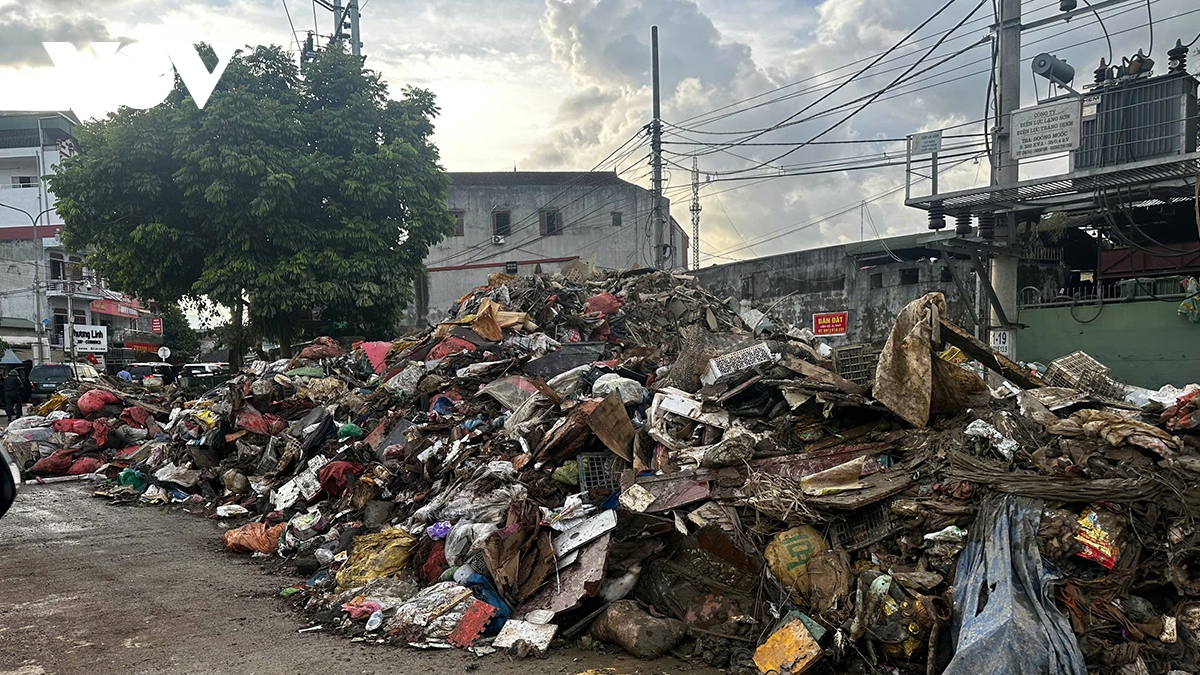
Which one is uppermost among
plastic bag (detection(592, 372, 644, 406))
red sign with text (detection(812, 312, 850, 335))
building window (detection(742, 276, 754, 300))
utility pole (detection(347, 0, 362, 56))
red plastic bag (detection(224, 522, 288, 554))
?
utility pole (detection(347, 0, 362, 56))

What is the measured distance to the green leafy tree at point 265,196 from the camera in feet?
50.0

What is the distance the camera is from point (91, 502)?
31.0ft

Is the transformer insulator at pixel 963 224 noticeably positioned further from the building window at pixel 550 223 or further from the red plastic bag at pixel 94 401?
the building window at pixel 550 223

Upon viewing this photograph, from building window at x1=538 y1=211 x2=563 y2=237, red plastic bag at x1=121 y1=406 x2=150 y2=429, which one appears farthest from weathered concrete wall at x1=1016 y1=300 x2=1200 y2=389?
building window at x1=538 y1=211 x2=563 y2=237

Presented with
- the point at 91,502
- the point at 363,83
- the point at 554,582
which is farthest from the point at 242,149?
the point at 554,582

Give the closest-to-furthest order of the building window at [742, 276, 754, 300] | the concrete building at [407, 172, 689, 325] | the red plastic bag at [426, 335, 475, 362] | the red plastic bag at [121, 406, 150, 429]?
1. the red plastic bag at [426, 335, 475, 362]
2. the red plastic bag at [121, 406, 150, 429]
3. the building window at [742, 276, 754, 300]
4. the concrete building at [407, 172, 689, 325]

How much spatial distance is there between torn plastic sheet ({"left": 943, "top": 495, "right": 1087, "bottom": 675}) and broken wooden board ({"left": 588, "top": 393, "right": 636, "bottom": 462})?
2.67 m

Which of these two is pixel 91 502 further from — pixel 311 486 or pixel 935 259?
pixel 935 259

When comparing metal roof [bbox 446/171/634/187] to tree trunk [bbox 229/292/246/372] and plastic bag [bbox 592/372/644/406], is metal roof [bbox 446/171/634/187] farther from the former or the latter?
plastic bag [bbox 592/372/644/406]

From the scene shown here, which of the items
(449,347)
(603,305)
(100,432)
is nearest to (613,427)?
(449,347)

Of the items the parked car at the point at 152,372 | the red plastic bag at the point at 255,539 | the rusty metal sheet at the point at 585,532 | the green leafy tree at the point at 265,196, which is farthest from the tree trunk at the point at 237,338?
the rusty metal sheet at the point at 585,532

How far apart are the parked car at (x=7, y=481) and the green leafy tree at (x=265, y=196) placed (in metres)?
14.4

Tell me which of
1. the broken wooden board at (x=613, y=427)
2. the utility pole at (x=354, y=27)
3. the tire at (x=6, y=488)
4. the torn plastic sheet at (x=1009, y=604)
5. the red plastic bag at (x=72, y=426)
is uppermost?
the utility pole at (x=354, y=27)

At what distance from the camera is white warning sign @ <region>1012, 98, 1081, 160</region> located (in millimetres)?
8688
